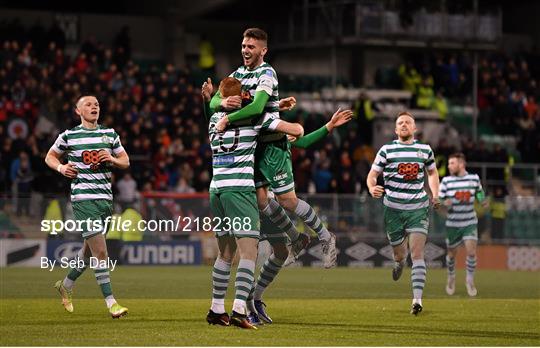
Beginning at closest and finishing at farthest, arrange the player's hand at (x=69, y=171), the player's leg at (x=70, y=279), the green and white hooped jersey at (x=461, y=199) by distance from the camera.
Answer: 1. the player's hand at (x=69, y=171)
2. the player's leg at (x=70, y=279)
3. the green and white hooped jersey at (x=461, y=199)

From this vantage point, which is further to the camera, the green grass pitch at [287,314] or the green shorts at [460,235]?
the green shorts at [460,235]

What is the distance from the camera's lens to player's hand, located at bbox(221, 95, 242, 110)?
41.9 ft

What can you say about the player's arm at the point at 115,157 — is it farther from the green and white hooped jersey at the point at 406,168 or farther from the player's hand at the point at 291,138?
the green and white hooped jersey at the point at 406,168

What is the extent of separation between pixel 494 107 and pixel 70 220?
18963 millimetres

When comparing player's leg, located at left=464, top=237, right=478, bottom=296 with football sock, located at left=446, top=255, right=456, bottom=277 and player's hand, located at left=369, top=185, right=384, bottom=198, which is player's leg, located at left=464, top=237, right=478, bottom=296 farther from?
player's hand, located at left=369, top=185, right=384, bottom=198

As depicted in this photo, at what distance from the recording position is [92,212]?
14.8m

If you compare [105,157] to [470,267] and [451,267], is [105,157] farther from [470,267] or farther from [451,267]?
[470,267]

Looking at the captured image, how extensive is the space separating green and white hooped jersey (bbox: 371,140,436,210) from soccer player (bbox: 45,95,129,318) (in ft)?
13.0

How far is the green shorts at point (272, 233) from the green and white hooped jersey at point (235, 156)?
151cm

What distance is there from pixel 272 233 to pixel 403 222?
322 centimetres

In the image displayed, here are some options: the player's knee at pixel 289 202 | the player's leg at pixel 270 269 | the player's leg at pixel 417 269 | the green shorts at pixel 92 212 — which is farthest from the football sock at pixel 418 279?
the green shorts at pixel 92 212

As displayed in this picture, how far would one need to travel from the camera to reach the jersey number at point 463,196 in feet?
73.3

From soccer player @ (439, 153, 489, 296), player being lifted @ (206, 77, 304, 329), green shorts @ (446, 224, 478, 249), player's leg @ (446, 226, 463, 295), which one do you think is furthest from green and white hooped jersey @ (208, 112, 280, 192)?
green shorts @ (446, 224, 478, 249)

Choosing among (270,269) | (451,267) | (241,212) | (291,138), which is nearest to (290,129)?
(241,212)
